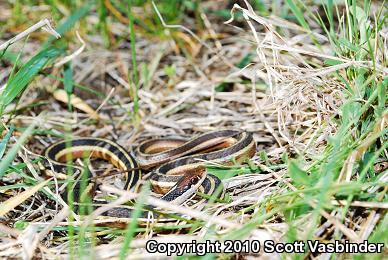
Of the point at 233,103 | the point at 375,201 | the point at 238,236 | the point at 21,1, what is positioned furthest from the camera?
the point at 21,1

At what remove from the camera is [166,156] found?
3689 millimetres

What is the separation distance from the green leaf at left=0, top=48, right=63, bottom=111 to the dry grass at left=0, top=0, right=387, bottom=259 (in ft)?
1.22

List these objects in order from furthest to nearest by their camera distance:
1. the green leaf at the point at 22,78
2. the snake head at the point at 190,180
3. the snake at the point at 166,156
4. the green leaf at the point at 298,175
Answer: the snake at the point at 166,156 < the snake head at the point at 190,180 < the green leaf at the point at 22,78 < the green leaf at the point at 298,175

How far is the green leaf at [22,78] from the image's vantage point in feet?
9.45

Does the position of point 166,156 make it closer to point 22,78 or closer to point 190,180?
point 190,180

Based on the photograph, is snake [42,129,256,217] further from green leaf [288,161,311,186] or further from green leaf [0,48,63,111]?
green leaf [288,161,311,186]

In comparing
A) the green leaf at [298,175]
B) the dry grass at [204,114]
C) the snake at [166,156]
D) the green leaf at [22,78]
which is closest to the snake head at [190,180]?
the snake at [166,156]

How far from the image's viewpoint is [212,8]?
5.14m

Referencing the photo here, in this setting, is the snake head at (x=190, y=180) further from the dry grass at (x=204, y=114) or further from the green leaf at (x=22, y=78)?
the green leaf at (x=22, y=78)

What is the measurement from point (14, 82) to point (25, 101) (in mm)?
1265

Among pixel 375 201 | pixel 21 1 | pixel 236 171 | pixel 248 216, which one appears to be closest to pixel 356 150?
pixel 375 201

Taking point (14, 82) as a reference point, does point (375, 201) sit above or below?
below

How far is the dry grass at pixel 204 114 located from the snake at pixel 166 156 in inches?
4.6

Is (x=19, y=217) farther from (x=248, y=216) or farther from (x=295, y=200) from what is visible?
(x=295, y=200)
